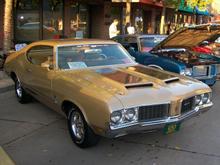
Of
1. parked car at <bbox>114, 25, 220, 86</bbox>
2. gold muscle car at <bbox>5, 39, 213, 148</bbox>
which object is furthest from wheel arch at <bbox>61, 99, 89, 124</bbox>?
parked car at <bbox>114, 25, 220, 86</bbox>

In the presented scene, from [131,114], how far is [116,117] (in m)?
0.20

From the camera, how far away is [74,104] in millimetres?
4934

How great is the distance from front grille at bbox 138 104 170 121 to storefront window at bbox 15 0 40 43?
11765 mm

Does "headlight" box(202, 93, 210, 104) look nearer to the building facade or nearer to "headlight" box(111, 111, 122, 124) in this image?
"headlight" box(111, 111, 122, 124)

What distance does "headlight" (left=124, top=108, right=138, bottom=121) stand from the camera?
4.37m

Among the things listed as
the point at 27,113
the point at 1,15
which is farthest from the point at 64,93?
the point at 1,15

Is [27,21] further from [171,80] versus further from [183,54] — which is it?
[171,80]

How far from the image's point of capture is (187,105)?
4.91 m

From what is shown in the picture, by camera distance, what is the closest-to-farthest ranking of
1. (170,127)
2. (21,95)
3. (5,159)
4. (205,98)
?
1. (5,159)
2. (170,127)
3. (205,98)
4. (21,95)

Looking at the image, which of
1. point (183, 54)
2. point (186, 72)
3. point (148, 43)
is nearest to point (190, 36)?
point (183, 54)

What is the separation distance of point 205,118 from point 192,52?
2705 millimetres

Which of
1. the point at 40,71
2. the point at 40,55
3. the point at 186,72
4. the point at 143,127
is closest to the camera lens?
the point at 143,127

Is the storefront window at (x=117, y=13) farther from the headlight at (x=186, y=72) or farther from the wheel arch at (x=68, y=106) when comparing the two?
the wheel arch at (x=68, y=106)

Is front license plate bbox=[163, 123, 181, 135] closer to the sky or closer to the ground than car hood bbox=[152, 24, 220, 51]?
closer to the ground
